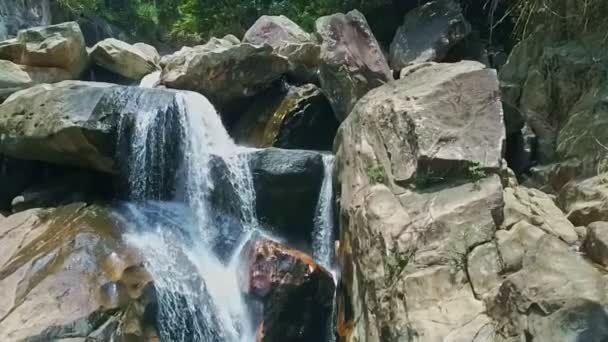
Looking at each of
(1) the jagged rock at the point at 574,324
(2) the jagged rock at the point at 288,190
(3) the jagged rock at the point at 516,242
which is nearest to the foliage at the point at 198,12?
(2) the jagged rock at the point at 288,190

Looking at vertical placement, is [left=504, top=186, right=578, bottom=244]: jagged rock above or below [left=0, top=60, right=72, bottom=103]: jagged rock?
above

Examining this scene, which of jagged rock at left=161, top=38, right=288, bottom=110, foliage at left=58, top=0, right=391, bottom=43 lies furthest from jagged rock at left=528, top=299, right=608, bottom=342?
foliage at left=58, top=0, right=391, bottom=43

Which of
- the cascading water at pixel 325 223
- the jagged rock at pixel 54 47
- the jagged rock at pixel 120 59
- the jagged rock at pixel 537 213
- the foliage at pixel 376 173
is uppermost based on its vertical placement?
the jagged rock at pixel 537 213

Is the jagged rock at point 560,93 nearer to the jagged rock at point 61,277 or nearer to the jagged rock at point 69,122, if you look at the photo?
the jagged rock at point 61,277

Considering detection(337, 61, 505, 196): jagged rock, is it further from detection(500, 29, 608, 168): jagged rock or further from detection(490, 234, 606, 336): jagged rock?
detection(490, 234, 606, 336): jagged rock

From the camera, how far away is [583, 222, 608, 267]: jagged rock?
3945 mm

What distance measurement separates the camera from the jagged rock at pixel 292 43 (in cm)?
988

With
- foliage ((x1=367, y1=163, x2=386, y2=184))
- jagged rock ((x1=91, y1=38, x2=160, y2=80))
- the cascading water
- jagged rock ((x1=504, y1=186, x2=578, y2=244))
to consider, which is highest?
jagged rock ((x1=504, y1=186, x2=578, y2=244))

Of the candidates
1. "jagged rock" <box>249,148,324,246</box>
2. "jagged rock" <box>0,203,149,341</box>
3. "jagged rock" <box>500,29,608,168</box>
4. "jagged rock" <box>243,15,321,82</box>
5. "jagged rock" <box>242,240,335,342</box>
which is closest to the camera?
"jagged rock" <box>0,203,149,341</box>

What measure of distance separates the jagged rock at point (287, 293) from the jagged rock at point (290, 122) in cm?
300

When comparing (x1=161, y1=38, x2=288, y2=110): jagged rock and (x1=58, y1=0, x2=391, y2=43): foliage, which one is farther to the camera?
(x1=58, y1=0, x2=391, y2=43): foliage

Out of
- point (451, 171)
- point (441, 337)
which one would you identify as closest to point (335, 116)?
point (451, 171)

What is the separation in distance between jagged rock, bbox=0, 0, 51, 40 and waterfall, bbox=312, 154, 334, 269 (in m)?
7.13

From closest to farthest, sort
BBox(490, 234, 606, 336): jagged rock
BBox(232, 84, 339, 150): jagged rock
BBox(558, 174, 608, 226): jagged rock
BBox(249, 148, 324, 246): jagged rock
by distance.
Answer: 1. BBox(490, 234, 606, 336): jagged rock
2. BBox(558, 174, 608, 226): jagged rock
3. BBox(249, 148, 324, 246): jagged rock
4. BBox(232, 84, 339, 150): jagged rock
